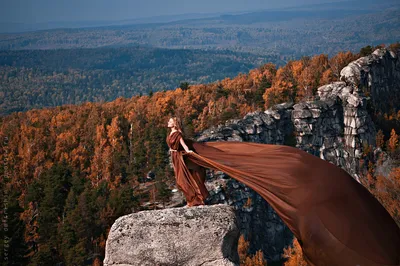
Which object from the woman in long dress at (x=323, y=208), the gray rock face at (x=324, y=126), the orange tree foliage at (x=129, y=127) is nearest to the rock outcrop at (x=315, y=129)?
the gray rock face at (x=324, y=126)

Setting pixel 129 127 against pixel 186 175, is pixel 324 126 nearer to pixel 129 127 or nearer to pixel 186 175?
pixel 129 127

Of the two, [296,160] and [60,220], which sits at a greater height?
[296,160]

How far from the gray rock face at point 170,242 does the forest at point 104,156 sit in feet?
78.5

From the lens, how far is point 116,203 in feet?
187

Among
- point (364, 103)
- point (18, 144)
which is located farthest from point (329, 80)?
point (18, 144)

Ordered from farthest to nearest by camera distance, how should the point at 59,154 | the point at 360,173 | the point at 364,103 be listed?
the point at 59,154 < the point at 364,103 < the point at 360,173

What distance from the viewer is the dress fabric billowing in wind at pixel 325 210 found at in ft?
41.0

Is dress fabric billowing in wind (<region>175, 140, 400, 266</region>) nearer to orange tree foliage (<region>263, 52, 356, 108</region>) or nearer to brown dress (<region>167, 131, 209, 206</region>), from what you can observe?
brown dress (<region>167, 131, 209, 206</region>)

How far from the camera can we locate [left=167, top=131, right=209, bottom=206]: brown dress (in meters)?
15.7

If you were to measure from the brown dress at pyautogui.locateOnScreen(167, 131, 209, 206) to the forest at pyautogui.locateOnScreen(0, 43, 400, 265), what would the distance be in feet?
75.0

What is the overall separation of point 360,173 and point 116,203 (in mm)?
37955

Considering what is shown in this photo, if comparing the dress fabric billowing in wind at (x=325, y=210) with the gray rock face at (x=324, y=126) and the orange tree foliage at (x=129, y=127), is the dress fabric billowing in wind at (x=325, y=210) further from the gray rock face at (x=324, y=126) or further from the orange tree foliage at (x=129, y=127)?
the gray rock face at (x=324, y=126)

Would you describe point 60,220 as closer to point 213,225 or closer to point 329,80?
point 213,225

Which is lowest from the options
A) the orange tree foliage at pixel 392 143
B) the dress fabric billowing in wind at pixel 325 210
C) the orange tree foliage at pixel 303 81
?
the orange tree foliage at pixel 392 143
